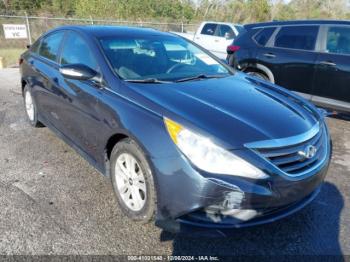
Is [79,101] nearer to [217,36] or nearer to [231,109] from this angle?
[231,109]

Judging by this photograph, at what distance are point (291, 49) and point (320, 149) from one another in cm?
373

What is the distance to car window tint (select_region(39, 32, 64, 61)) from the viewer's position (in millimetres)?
4156

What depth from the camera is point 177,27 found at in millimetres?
23172

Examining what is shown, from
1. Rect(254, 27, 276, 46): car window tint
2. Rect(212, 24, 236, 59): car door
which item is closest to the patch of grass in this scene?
Rect(212, 24, 236, 59): car door

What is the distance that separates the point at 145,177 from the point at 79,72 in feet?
4.03

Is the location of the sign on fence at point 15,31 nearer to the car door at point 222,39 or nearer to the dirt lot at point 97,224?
the car door at point 222,39

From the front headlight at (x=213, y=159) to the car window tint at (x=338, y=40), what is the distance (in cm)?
426

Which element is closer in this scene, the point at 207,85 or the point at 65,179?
the point at 207,85

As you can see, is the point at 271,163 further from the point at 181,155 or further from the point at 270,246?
the point at 270,246

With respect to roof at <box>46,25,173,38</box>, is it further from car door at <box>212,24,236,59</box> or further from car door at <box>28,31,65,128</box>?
car door at <box>212,24,236,59</box>

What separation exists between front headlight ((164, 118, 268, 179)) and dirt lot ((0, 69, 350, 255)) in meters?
0.53

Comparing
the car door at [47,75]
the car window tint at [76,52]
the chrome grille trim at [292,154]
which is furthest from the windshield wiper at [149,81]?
the car door at [47,75]

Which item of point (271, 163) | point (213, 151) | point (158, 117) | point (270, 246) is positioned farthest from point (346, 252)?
point (158, 117)

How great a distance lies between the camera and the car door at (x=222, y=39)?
12.7 meters
